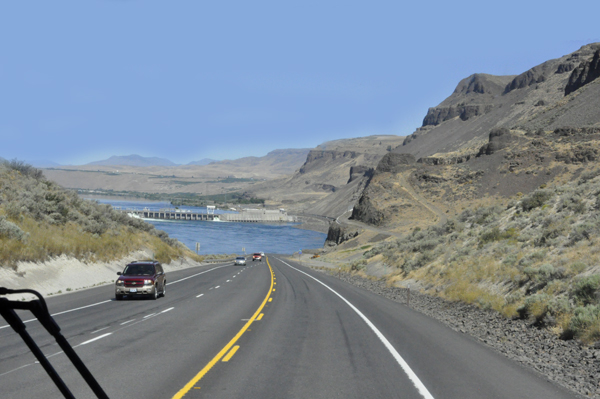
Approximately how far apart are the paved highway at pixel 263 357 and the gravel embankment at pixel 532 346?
1.56ft

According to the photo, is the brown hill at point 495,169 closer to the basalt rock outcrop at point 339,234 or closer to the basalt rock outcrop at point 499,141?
the basalt rock outcrop at point 499,141

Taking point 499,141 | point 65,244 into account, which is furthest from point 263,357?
point 499,141

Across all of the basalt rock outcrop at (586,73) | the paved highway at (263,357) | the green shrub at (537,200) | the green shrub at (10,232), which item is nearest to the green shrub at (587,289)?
the paved highway at (263,357)

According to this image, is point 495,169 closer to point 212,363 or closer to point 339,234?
point 339,234

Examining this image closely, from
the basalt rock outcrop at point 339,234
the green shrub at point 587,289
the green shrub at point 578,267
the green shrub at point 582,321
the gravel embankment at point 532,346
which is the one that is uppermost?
the green shrub at point 578,267

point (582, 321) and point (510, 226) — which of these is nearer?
point (582, 321)

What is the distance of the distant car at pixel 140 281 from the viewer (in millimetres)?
18948

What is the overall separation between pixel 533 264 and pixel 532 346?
6.50m

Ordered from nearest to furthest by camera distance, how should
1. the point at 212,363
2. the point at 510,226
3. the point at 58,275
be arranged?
1. the point at 212,363
2. the point at 58,275
3. the point at 510,226

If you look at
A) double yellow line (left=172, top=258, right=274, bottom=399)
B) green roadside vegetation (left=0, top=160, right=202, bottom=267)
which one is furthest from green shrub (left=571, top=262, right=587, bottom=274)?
green roadside vegetation (left=0, top=160, right=202, bottom=267)

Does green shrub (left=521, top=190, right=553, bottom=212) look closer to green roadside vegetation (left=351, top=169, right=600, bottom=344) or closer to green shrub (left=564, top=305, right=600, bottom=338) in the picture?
green roadside vegetation (left=351, top=169, right=600, bottom=344)

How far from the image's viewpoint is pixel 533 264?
16906mm

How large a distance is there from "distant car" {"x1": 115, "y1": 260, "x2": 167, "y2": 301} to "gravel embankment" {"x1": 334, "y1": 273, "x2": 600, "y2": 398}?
1036 centimetres

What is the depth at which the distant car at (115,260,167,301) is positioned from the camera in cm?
1895
